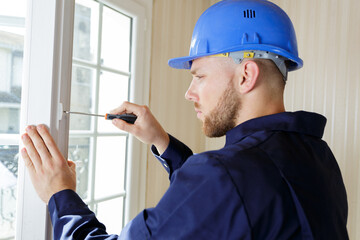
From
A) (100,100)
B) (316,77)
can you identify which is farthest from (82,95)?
(316,77)

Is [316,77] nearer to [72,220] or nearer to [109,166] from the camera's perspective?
[109,166]

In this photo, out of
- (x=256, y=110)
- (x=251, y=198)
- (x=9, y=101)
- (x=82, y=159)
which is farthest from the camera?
(x=82, y=159)

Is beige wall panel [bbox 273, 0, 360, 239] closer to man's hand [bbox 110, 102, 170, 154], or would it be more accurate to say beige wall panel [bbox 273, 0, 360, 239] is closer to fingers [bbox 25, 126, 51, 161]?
man's hand [bbox 110, 102, 170, 154]

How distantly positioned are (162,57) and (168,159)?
1.06 meters

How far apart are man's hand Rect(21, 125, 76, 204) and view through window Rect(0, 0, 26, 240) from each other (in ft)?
0.56

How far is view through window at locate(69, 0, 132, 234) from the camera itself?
1809 millimetres

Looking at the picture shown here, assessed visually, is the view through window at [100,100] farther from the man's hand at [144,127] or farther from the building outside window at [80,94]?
the man's hand at [144,127]

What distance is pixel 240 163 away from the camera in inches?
30.3

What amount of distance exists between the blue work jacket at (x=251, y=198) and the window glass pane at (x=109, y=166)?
0.99 metres

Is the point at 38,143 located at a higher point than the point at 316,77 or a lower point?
lower

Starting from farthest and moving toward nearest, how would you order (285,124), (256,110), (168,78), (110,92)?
(168,78), (110,92), (256,110), (285,124)

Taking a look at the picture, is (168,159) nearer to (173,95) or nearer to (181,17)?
(173,95)

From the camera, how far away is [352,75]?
2371 mm

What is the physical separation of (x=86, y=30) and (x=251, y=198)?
1566mm
